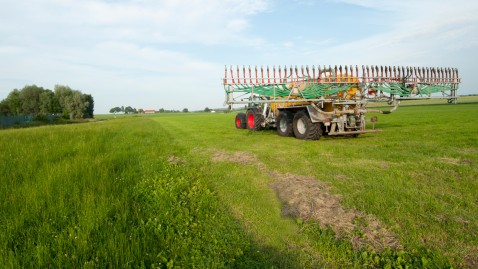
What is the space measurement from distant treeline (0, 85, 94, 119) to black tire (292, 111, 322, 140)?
243 ft

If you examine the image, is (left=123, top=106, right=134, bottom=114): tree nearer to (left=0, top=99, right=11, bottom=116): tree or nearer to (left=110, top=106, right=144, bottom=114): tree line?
(left=110, top=106, right=144, bottom=114): tree line

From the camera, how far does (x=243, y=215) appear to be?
414 cm

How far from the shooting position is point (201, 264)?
2.91m

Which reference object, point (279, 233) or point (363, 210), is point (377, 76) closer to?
point (363, 210)

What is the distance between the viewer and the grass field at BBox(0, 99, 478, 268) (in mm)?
3039

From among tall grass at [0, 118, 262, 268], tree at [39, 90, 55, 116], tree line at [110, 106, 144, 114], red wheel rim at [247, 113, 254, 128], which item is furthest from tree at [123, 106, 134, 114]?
tall grass at [0, 118, 262, 268]

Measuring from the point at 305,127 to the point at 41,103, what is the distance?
3207 inches

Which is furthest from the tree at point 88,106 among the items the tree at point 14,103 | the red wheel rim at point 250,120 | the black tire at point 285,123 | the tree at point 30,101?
the black tire at point 285,123

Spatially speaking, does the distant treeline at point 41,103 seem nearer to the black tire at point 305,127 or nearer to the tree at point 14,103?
the tree at point 14,103

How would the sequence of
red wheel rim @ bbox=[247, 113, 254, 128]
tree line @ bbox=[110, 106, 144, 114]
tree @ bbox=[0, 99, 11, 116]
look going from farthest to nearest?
tree line @ bbox=[110, 106, 144, 114]
tree @ bbox=[0, 99, 11, 116]
red wheel rim @ bbox=[247, 113, 254, 128]

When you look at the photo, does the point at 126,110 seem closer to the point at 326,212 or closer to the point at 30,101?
the point at 30,101

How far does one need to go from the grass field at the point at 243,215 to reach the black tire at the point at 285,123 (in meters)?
6.47

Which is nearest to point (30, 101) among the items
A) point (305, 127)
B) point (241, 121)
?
point (241, 121)

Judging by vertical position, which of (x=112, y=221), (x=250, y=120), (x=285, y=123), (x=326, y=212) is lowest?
(x=326, y=212)
